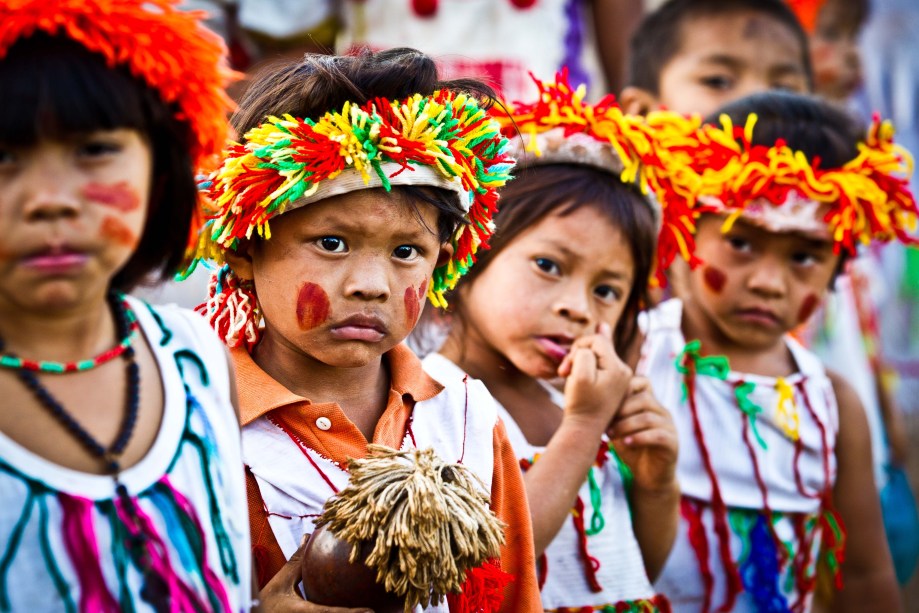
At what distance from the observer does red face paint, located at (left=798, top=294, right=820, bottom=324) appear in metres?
3.62

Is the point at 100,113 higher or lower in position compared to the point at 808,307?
lower

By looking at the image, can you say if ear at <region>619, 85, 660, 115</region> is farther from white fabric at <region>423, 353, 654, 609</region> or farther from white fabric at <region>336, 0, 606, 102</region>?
white fabric at <region>423, 353, 654, 609</region>

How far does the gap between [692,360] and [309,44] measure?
257cm

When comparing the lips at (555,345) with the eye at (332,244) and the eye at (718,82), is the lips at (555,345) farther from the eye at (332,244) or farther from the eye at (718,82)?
the eye at (718,82)

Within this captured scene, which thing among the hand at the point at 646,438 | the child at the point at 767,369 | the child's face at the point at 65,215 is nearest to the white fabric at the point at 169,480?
the child's face at the point at 65,215

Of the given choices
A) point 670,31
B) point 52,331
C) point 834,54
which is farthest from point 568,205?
point 834,54

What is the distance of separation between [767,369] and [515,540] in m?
1.56

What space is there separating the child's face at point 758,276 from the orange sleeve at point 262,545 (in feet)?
6.18

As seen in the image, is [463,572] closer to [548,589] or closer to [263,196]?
[263,196]

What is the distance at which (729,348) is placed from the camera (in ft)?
12.3

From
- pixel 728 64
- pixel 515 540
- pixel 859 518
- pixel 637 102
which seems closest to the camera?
pixel 515 540

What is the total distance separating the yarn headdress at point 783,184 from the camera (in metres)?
3.51

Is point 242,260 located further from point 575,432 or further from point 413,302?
point 575,432

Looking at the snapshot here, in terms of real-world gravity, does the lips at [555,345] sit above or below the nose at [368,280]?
above
